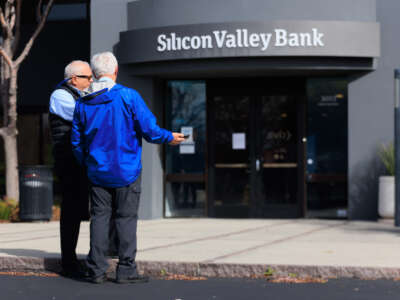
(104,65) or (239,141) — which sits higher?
(104,65)

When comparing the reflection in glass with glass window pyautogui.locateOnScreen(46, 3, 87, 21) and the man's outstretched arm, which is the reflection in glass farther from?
the man's outstretched arm

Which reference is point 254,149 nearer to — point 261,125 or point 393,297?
point 261,125

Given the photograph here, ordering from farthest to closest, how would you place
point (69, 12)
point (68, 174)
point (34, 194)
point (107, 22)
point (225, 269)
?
point (69, 12), point (107, 22), point (34, 194), point (225, 269), point (68, 174)

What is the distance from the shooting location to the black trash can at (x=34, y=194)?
45.1 ft

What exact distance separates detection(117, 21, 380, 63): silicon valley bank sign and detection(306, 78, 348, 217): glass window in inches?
53.3

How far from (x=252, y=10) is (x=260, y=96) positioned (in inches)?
78.4

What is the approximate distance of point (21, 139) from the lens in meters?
18.4

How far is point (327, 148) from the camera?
14797 mm

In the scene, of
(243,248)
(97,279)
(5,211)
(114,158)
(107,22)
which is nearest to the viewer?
(114,158)

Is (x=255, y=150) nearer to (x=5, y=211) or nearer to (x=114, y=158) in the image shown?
(x=5, y=211)

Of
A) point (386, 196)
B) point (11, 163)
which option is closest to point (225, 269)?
point (386, 196)

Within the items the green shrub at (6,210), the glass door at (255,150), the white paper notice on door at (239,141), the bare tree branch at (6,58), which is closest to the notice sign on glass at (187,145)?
the glass door at (255,150)

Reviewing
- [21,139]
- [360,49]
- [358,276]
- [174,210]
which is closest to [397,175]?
[360,49]

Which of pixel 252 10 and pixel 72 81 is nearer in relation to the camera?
pixel 72 81
